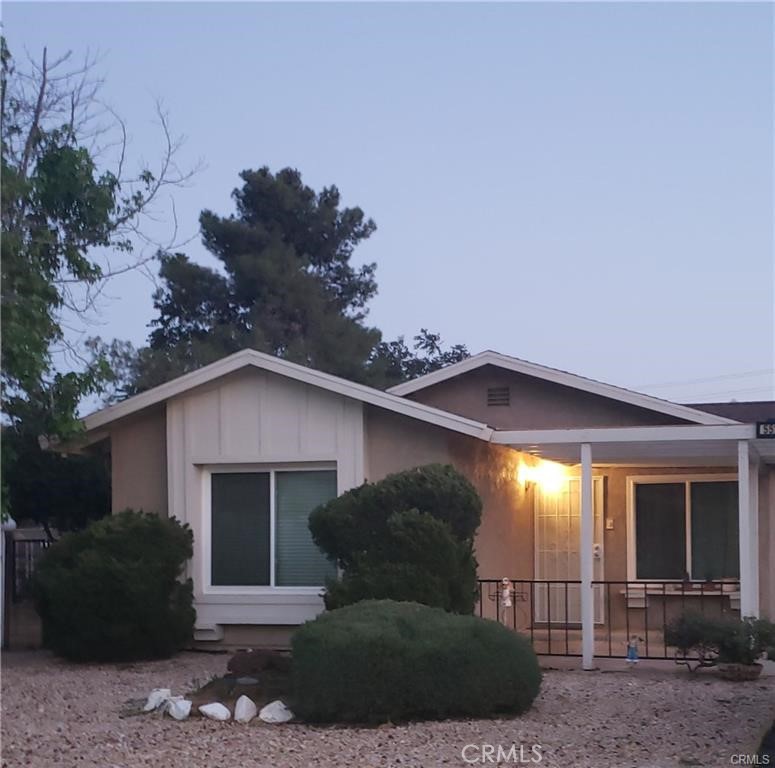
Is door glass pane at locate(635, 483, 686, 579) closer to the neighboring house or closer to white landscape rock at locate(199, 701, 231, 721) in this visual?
the neighboring house

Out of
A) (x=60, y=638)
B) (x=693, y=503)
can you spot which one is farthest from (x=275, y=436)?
(x=693, y=503)

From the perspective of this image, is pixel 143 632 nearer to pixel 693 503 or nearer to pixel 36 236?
pixel 36 236

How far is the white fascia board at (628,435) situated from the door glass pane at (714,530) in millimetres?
4045

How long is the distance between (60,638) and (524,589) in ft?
19.3

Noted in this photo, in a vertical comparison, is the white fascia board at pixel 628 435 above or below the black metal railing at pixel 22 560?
above

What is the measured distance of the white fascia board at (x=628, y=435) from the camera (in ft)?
42.4

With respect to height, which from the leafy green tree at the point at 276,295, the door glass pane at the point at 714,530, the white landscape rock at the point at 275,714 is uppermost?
the leafy green tree at the point at 276,295

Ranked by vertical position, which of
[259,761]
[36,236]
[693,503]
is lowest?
[259,761]

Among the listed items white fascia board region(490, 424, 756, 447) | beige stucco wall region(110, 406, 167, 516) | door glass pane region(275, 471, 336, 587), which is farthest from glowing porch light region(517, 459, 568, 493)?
beige stucco wall region(110, 406, 167, 516)

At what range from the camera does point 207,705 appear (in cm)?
1045

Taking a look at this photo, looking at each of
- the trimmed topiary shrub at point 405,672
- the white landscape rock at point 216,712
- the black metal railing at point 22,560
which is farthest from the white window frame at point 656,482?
the white landscape rock at point 216,712

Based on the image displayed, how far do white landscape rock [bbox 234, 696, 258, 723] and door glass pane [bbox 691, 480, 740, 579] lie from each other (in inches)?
334

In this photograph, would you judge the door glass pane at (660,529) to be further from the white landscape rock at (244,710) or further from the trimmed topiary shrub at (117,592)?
the white landscape rock at (244,710)

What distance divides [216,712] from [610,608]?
7909 millimetres
